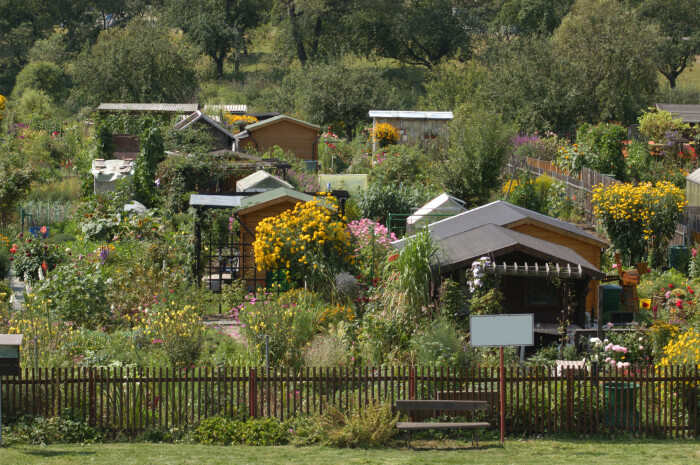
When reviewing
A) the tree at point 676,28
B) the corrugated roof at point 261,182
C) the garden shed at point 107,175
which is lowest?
the corrugated roof at point 261,182

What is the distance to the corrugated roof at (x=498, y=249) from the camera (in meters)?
15.8

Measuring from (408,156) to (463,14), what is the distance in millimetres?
44803

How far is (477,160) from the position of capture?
91.2 ft

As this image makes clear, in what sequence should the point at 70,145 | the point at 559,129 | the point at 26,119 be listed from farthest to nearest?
the point at 559,129
the point at 26,119
the point at 70,145

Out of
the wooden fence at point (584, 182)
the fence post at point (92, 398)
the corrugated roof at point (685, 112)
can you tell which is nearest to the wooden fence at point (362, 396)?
the fence post at point (92, 398)

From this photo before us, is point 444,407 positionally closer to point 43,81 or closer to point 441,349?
point 441,349

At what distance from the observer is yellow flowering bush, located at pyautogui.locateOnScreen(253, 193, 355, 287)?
57.7ft

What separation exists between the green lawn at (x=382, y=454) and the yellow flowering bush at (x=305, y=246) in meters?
6.75

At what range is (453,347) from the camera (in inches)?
528

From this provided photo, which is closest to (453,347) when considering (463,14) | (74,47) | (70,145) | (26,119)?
(70,145)

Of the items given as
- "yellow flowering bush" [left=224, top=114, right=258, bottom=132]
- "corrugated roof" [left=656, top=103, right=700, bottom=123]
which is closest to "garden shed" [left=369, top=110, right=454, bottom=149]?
"yellow flowering bush" [left=224, top=114, right=258, bottom=132]

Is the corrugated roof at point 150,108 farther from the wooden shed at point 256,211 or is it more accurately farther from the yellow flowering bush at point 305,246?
the yellow flowering bush at point 305,246

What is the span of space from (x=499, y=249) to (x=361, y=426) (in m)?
5.66

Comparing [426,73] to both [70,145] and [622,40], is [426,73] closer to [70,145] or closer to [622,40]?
[622,40]
